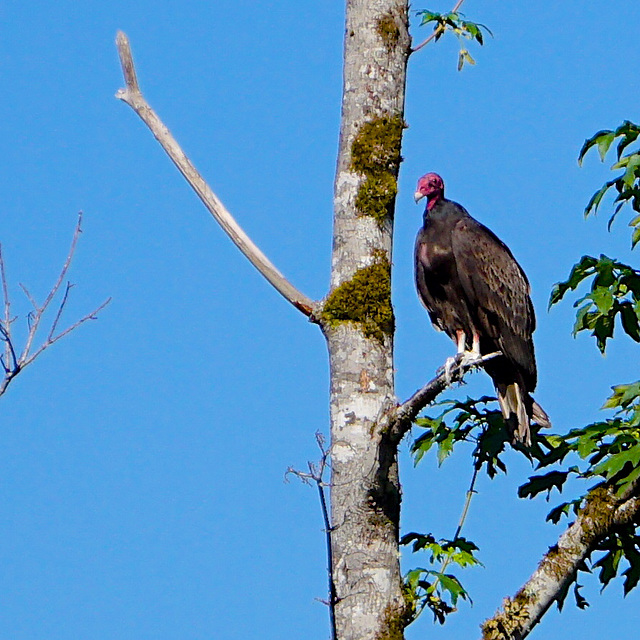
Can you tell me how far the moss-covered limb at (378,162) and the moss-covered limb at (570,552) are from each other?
1334 millimetres

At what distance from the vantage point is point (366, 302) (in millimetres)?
3619

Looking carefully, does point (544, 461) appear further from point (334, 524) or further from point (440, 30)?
point (440, 30)

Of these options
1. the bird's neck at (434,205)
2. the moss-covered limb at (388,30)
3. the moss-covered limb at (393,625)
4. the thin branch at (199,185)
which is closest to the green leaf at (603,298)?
the thin branch at (199,185)

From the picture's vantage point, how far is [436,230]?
5207 millimetres

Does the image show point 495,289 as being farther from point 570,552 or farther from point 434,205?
point 570,552

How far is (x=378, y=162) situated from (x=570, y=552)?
1591 millimetres

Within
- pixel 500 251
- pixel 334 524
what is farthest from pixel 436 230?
pixel 334 524

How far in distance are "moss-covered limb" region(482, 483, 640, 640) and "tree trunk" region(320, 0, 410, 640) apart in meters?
0.54

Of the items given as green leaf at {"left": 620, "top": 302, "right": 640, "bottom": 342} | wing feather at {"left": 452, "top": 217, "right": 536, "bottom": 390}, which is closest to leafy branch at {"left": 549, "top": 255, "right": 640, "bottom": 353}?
green leaf at {"left": 620, "top": 302, "right": 640, "bottom": 342}

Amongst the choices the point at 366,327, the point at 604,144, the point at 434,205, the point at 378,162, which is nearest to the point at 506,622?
the point at 366,327

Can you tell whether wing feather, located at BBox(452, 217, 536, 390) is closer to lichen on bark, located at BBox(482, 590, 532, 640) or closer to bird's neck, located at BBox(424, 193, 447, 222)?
bird's neck, located at BBox(424, 193, 447, 222)

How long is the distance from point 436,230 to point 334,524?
2.14 metres

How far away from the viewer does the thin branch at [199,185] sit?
150 inches

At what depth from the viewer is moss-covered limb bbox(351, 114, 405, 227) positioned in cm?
373
